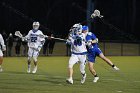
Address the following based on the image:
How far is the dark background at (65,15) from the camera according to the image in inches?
2940

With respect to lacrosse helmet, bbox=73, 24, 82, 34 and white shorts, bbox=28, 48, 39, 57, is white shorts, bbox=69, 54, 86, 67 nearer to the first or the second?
lacrosse helmet, bbox=73, 24, 82, 34

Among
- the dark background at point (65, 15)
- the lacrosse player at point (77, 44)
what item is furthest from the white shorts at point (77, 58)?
the dark background at point (65, 15)

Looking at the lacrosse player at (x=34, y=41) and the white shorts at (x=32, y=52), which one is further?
the white shorts at (x=32, y=52)

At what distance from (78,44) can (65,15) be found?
56.4 meters

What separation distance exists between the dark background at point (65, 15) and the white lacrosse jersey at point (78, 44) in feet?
168

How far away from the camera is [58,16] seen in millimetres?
77812

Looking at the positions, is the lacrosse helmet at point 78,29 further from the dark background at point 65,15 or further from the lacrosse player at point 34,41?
the dark background at point 65,15

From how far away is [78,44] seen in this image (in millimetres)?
21875

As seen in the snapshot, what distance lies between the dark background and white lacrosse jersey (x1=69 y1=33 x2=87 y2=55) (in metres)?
51.1

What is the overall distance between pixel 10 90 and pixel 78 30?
4.30 metres

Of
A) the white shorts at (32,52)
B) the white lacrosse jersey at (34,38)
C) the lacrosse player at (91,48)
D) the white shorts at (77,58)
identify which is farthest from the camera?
the white shorts at (32,52)

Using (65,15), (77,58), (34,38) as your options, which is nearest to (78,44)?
(77,58)

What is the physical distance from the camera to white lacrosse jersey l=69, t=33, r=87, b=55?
2184cm

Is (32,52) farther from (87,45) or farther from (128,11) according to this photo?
(128,11)
